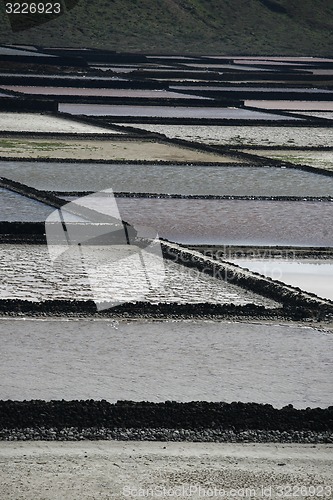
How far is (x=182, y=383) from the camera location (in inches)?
207

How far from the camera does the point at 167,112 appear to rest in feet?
60.6

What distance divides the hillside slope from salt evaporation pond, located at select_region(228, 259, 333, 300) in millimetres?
29156

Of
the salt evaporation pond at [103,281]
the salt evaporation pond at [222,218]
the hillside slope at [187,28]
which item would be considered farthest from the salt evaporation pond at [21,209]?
the hillside slope at [187,28]

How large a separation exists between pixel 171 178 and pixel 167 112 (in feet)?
23.2

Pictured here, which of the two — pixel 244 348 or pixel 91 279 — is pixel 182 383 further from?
pixel 91 279

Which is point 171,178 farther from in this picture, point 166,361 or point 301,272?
point 166,361

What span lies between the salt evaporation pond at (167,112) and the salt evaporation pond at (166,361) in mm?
11220

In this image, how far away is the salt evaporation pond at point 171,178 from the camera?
10.8 metres

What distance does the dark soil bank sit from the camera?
185 inches

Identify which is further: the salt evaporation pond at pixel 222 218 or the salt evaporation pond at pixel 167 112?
the salt evaporation pond at pixel 167 112

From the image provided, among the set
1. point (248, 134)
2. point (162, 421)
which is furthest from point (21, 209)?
point (248, 134)

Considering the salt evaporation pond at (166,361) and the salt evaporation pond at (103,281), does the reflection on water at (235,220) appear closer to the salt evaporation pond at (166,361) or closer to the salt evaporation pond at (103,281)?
the salt evaporation pond at (103,281)

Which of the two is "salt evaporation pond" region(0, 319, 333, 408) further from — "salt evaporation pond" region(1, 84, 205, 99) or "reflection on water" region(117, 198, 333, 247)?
"salt evaporation pond" region(1, 84, 205, 99)

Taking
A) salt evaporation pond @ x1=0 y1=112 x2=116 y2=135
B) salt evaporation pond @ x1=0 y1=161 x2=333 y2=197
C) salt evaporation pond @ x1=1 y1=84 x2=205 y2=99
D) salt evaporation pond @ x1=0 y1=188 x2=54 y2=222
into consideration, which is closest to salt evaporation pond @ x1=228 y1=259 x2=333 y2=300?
salt evaporation pond @ x1=0 y1=188 x2=54 y2=222
